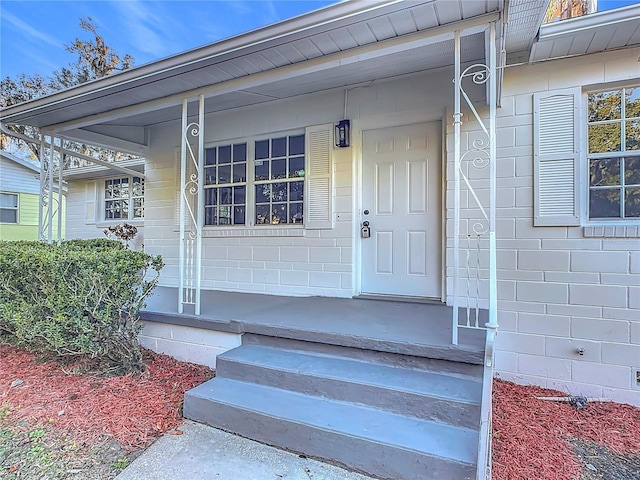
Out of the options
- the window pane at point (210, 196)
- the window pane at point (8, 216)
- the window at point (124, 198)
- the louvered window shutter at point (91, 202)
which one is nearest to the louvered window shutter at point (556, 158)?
the window pane at point (210, 196)

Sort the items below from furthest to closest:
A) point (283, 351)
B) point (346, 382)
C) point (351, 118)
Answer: point (351, 118), point (283, 351), point (346, 382)

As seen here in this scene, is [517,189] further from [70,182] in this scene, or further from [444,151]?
[70,182]

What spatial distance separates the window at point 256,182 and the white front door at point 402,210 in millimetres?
953

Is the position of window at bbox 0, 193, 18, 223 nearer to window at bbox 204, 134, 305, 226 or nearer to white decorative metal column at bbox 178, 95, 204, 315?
white decorative metal column at bbox 178, 95, 204, 315

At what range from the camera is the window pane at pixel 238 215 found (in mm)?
5051

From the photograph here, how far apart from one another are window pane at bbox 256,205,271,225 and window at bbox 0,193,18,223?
11.2 m

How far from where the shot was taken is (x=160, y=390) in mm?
2783

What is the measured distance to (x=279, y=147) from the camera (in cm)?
479

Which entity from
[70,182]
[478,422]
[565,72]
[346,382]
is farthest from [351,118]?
[70,182]

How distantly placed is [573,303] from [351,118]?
2.92m

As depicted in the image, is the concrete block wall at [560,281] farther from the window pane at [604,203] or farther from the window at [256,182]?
the window at [256,182]

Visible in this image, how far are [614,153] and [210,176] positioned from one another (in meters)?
4.76

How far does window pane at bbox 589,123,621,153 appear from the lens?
2.99 meters

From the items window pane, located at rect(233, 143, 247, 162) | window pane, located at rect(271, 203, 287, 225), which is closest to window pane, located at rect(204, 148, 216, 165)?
window pane, located at rect(233, 143, 247, 162)
